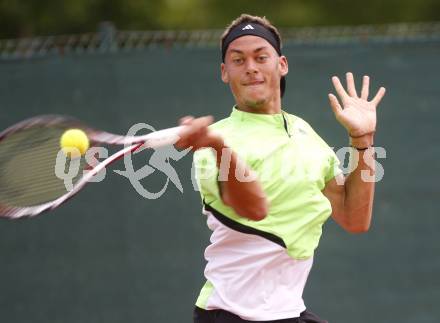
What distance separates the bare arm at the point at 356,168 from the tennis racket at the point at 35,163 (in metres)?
1.01

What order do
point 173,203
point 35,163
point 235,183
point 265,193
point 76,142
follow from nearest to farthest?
point 235,183, point 265,193, point 76,142, point 35,163, point 173,203

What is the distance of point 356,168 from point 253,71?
67 centimetres

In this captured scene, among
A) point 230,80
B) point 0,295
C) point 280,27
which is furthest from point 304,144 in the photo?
point 280,27

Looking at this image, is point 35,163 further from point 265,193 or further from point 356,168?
point 356,168

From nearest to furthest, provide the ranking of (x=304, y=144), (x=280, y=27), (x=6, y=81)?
(x=304, y=144) → (x=6, y=81) → (x=280, y=27)

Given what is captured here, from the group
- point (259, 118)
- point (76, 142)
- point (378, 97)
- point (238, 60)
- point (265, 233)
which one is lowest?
point (265, 233)

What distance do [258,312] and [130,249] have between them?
97.4 inches

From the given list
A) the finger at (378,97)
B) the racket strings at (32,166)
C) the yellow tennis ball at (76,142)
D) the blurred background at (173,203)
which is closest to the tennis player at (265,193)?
the finger at (378,97)

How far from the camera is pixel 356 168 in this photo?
4.51 metres

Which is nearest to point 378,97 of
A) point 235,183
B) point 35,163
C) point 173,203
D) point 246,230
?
point 246,230

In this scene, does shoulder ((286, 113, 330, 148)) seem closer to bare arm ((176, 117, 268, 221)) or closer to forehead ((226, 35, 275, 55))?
forehead ((226, 35, 275, 55))

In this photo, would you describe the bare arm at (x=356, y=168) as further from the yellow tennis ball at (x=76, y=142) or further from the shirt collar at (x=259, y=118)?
the yellow tennis ball at (x=76, y=142)

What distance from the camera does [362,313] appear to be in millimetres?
6836

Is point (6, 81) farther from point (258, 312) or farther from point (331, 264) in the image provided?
point (258, 312)
